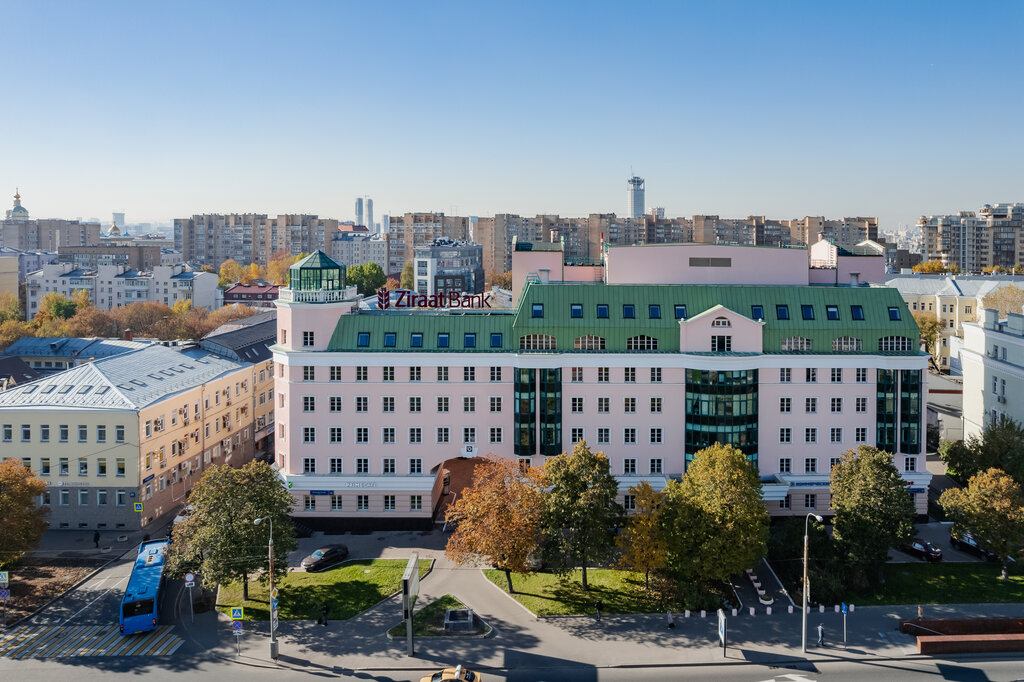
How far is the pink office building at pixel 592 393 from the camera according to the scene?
7275cm

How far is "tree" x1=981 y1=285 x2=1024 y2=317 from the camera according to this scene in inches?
5340

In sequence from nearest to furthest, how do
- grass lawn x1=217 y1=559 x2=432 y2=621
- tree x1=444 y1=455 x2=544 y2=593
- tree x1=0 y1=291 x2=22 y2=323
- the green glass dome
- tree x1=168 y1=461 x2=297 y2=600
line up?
1. tree x1=168 y1=461 x2=297 y2=600
2. tree x1=444 y1=455 x2=544 y2=593
3. grass lawn x1=217 y1=559 x2=432 y2=621
4. the green glass dome
5. tree x1=0 y1=291 x2=22 y2=323

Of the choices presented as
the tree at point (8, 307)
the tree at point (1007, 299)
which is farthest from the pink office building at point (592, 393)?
the tree at point (8, 307)

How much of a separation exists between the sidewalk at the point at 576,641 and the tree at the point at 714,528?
3522mm

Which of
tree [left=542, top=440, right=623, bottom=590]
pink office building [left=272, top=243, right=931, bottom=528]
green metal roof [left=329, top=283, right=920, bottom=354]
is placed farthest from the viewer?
green metal roof [left=329, top=283, right=920, bottom=354]

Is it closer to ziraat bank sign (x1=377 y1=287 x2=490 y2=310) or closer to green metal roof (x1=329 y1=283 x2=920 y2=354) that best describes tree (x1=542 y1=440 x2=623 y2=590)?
green metal roof (x1=329 y1=283 x2=920 y2=354)

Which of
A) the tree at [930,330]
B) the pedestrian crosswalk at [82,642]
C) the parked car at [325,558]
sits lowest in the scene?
the pedestrian crosswalk at [82,642]

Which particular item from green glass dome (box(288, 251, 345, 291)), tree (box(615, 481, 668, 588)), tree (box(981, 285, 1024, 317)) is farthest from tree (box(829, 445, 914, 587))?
tree (box(981, 285, 1024, 317))

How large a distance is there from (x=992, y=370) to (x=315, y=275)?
216 ft

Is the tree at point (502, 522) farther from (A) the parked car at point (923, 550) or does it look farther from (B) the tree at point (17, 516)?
(B) the tree at point (17, 516)

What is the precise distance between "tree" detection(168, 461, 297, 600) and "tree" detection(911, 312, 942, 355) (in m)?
116

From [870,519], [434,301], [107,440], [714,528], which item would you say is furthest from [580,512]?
[107,440]

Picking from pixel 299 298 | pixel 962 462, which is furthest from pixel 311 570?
pixel 962 462

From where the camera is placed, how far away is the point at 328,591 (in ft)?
198
